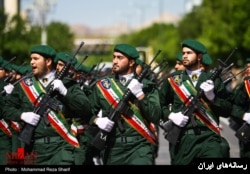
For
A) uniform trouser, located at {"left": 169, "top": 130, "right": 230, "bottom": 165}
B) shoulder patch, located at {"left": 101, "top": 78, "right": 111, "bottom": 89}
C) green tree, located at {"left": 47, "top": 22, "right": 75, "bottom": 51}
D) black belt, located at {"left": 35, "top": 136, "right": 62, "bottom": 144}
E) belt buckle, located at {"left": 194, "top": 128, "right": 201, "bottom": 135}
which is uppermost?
shoulder patch, located at {"left": 101, "top": 78, "right": 111, "bottom": 89}

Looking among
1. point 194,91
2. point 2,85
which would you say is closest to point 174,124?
point 194,91

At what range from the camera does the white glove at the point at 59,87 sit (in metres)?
11.1

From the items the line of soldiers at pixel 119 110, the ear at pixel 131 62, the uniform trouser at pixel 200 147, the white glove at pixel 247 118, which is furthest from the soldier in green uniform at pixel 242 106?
the ear at pixel 131 62

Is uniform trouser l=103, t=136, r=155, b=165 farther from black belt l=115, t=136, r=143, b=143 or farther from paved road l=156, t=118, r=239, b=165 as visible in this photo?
paved road l=156, t=118, r=239, b=165

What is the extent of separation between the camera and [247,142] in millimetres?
12969

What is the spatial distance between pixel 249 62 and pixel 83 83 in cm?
239

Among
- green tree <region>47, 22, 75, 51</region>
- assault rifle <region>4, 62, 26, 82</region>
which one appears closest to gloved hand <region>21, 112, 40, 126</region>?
assault rifle <region>4, 62, 26, 82</region>

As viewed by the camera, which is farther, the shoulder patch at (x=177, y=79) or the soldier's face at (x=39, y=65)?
the shoulder patch at (x=177, y=79)

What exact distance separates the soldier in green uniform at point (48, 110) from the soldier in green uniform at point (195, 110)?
3.68 ft

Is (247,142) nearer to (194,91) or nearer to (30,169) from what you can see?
(194,91)

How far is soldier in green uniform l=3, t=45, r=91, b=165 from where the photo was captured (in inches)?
434

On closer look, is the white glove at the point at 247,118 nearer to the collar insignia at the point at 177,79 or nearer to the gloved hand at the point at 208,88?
the collar insignia at the point at 177,79

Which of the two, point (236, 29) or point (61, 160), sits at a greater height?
point (61, 160)

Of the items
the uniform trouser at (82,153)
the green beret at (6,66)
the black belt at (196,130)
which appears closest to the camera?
the black belt at (196,130)
